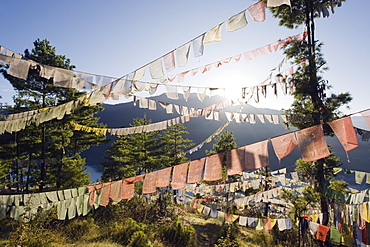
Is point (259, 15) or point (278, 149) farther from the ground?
point (259, 15)

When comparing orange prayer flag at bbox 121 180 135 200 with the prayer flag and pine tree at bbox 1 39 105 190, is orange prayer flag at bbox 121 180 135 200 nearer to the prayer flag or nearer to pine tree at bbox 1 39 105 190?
the prayer flag

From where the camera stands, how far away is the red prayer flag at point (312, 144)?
4575 mm

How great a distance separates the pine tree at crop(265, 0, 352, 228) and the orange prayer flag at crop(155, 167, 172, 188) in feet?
21.4

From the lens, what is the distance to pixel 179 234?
11.0m

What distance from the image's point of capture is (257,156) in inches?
198

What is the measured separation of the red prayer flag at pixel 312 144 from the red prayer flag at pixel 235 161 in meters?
1.32

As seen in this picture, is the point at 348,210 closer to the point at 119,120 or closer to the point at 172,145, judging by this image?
the point at 172,145

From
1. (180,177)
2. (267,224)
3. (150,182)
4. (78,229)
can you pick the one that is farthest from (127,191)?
(267,224)

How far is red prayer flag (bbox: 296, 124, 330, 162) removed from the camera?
4575 millimetres

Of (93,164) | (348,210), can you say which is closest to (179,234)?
(348,210)

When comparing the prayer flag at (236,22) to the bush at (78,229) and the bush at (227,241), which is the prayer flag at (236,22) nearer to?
the bush at (227,241)

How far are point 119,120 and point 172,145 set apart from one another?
160 meters

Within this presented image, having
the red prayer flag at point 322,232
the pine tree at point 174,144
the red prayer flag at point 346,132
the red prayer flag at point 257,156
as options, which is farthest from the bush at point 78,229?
the red prayer flag at point 346,132

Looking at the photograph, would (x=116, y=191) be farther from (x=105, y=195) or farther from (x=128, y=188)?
(x=105, y=195)
